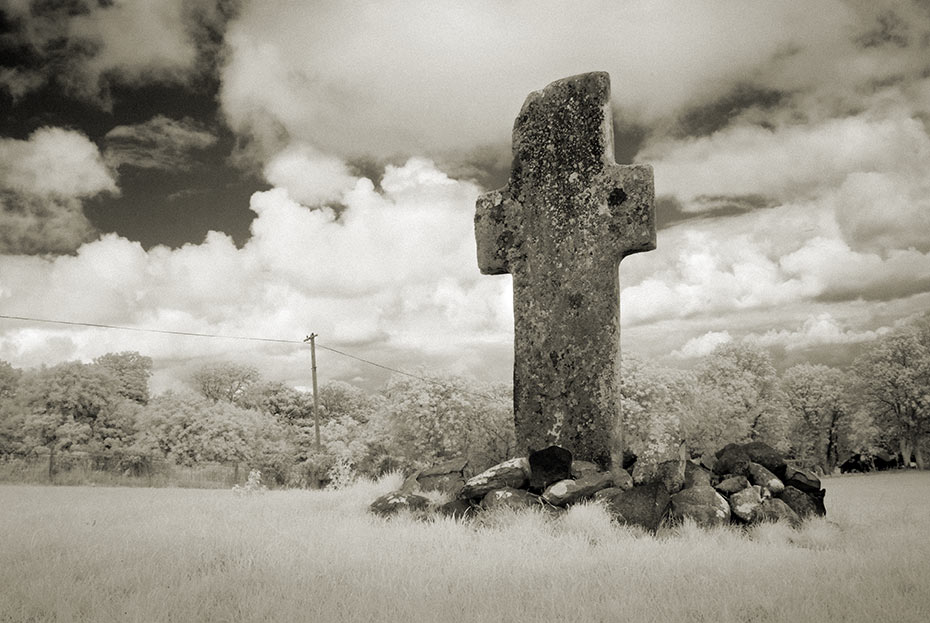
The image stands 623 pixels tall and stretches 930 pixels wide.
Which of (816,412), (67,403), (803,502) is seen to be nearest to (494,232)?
(803,502)

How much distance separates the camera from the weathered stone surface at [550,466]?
6797 mm

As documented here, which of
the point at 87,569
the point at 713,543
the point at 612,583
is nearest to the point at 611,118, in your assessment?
the point at 713,543

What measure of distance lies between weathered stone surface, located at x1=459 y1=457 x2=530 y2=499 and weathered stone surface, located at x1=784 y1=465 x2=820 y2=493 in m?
3.08

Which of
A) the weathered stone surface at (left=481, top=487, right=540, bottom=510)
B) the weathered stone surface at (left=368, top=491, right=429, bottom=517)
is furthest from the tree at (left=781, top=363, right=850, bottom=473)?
the weathered stone surface at (left=368, top=491, right=429, bottom=517)

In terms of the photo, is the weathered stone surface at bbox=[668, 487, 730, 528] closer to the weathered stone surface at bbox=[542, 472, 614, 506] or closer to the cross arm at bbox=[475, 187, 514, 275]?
the weathered stone surface at bbox=[542, 472, 614, 506]

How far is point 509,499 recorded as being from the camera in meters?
6.43

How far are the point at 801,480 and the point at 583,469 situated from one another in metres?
2.52

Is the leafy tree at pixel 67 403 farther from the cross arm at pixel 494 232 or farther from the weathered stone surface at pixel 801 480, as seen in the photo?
the weathered stone surface at pixel 801 480

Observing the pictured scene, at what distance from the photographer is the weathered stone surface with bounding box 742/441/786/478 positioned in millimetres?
7145

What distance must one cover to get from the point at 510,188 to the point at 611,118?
5.37 feet

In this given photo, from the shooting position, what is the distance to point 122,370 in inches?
1563

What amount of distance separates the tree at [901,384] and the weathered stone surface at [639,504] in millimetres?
41303

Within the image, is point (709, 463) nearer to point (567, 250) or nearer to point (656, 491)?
point (656, 491)

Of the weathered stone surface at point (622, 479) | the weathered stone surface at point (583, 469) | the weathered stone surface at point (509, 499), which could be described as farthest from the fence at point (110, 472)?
the weathered stone surface at point (622, 479)
